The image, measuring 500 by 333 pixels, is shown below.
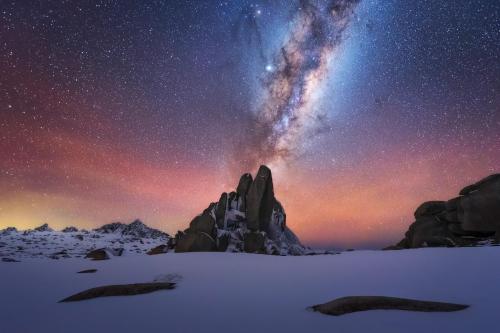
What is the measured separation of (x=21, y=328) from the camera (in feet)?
14.4


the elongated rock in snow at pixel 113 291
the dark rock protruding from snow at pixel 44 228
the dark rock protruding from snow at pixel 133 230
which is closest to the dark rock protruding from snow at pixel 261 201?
the elongated rock in snow at pixel 113 291

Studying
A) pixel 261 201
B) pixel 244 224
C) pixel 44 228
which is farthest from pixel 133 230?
pixel 261 201

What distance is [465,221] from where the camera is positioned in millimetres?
23109

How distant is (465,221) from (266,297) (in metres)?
24.4

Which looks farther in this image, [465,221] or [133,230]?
[133,230]

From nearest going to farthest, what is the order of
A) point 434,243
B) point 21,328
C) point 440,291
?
point 21,328 → point 440,291 → point 434,243

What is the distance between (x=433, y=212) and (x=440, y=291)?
2662 centimetres

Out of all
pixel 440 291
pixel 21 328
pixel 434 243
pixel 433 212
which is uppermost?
pixel 433 212

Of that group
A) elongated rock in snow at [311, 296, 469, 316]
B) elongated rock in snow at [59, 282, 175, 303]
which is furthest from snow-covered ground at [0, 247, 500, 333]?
elongated rock in snow at [59, 282, 175, 303]

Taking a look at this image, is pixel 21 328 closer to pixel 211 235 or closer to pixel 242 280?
pixel 242 280

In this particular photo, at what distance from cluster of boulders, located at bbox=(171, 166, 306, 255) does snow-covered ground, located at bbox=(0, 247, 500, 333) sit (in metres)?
14.1

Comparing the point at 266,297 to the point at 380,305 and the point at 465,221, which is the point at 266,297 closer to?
the point at 380,305

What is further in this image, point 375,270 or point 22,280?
point 22,280

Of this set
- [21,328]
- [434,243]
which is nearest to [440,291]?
[21,328]
